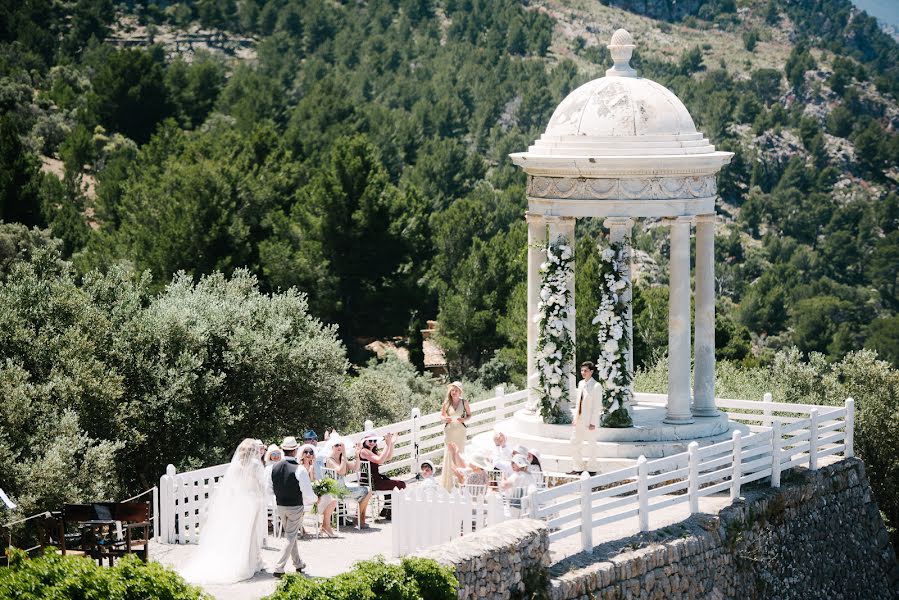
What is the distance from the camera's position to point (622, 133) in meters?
24.4

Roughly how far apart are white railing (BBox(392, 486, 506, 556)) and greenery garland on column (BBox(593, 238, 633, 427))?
5.90 metres

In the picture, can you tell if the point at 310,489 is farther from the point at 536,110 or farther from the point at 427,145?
the point at 536,110

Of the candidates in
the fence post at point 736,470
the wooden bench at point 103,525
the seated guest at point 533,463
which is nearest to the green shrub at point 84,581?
the wooden bench at point 103,525

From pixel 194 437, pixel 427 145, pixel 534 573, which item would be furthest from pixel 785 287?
pixel 534 573

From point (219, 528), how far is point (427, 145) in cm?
6752

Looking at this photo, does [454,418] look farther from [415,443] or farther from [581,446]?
[415,443]

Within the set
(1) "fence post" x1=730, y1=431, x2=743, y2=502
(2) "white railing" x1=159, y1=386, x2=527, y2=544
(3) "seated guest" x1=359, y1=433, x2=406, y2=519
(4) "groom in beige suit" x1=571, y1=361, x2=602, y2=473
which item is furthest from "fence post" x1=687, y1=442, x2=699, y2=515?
(2) "white railing" x1=159, y1=386, x2=527, y2=544

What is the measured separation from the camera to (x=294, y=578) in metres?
16.2

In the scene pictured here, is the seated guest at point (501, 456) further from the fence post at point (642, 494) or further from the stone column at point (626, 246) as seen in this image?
the stone column at point (626, 246)

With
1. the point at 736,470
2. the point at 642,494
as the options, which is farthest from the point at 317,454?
the point at 736,470

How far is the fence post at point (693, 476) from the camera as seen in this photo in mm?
21906

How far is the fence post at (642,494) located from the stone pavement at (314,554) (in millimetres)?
3367

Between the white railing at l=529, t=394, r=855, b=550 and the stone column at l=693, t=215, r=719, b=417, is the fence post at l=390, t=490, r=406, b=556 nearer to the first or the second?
the white railing at l=529, t=394, r=855, b=550

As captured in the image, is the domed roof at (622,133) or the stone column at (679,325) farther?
the stone column at (679,325)
